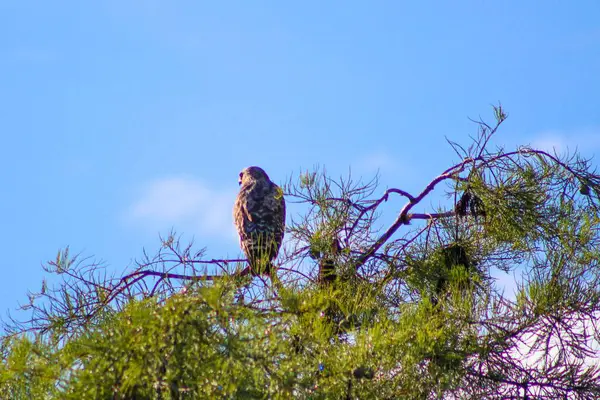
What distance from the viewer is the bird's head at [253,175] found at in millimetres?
6406

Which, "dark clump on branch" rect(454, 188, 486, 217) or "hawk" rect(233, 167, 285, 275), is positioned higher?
"hawk" rect(233, 167, 285, 275)

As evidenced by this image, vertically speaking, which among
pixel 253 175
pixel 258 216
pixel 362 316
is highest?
pixel 253 175

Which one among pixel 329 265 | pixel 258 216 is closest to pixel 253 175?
pixel 258 216

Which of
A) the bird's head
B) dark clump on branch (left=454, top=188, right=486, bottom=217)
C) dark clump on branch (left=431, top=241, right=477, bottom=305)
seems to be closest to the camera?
dark clump on branch (left=431, top=241, right=477, bottom=305)

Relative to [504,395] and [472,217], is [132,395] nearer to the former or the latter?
[504,395]

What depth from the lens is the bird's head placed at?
6406 mm

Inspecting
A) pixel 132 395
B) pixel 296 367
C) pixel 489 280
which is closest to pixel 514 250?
pixel 489 280

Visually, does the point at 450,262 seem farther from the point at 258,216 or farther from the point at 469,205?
the point at 258,216

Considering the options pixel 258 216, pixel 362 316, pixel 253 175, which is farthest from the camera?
pixel 253 175

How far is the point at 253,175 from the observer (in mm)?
6496

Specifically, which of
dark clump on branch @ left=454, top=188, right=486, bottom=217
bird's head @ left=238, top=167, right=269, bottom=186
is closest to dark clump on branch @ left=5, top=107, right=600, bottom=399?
dark clump on branch @ left=454, top=188, right=486, bottom=217

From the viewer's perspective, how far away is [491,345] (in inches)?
130

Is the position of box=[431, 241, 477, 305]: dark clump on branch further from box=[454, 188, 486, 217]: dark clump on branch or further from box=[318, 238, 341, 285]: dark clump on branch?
box=[318, 238, 341, 285]: dark clump on branch

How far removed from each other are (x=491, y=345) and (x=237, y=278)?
1.17m
